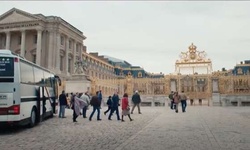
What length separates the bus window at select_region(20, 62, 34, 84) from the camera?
420 inches

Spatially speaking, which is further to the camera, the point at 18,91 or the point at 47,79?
the point at 47,79

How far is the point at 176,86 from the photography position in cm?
2817

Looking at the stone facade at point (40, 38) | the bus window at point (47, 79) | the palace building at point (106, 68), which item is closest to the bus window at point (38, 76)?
the bus window at point (47, 79)

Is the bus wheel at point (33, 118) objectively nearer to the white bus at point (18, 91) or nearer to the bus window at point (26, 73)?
the white bus at point (18, 91)

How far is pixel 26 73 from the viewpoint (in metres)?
11.2

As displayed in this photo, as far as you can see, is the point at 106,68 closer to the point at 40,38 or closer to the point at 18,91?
the point at 40,38

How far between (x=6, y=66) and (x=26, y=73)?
1111 mm

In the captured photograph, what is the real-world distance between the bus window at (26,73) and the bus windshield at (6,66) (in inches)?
19.1

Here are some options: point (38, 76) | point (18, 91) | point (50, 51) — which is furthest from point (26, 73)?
point (50, 51)

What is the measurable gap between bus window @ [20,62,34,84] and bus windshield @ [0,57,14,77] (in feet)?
1.59

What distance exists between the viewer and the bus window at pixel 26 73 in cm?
1066

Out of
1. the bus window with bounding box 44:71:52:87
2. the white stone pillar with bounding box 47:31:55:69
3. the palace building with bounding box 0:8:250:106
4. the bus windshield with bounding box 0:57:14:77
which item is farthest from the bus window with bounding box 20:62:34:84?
the white stone pillar with bounding box 47:31:55:69

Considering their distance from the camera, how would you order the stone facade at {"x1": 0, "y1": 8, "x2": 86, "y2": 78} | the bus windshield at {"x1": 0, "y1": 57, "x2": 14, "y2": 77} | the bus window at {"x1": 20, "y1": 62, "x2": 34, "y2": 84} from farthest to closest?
the stone facade at {"x1": 0, "y1": 8, "x2": 86, "y2": 78} < the bus window at {"x1": 20, "y1": 62, "x2": 34, "y2": 84} < the bus windshield at {"x1": 0, "y1": 57, "x2": 14, "y2": 77}

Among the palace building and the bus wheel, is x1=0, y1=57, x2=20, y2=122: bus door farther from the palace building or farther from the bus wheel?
the palace building
